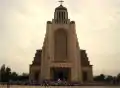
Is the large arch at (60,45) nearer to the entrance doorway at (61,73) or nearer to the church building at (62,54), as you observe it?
the church building at (62,54)

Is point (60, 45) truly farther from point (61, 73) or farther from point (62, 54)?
point (61, 73)

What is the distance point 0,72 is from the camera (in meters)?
45.8

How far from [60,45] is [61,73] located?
13.8 feet

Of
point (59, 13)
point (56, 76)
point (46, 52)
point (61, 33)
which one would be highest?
point (59, 13)

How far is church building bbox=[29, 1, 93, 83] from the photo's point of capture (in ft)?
140

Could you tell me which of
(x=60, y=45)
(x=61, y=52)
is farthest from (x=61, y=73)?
(x=60, y=45)

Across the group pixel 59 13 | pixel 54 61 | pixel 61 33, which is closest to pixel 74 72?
pixel 54 61

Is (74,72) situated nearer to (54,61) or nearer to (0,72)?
(54,61)

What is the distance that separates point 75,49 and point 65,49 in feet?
5.23

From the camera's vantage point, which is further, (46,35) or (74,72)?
(46,35)

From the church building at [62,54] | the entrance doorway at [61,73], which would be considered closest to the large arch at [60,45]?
the church building at [62,54]

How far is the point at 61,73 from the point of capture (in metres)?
45.5

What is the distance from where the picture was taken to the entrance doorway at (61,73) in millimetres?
43875

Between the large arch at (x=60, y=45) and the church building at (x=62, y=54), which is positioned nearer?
the church building at (x=62, y=54)
